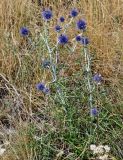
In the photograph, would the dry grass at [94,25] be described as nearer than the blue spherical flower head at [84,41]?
No

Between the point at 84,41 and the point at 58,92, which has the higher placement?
the point at 84,41

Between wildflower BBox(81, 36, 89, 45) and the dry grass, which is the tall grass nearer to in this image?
the dry grass

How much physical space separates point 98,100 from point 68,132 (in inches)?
9.6

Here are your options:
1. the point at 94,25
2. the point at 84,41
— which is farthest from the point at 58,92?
Answer: the point at 94,25

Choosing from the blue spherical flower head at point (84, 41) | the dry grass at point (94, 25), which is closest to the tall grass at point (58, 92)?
the dry grass at point (94, 25)

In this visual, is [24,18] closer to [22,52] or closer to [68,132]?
[22,52]

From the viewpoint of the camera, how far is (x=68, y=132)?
7.50 ft

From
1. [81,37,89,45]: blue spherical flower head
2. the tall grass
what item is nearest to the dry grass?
the tall grass

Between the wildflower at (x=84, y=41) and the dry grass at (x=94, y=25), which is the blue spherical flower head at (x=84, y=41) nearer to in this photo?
the wildflower at (x=84, y=41)

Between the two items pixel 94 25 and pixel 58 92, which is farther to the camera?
pixel 94 25

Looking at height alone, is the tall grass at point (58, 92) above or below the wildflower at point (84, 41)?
below

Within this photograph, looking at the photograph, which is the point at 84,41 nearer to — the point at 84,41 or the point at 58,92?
the point at 84,41

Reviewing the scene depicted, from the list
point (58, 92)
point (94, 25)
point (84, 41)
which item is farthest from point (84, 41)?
point (94, 25)

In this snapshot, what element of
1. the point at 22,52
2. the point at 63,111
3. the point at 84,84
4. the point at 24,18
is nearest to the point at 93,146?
the point at 63,111
